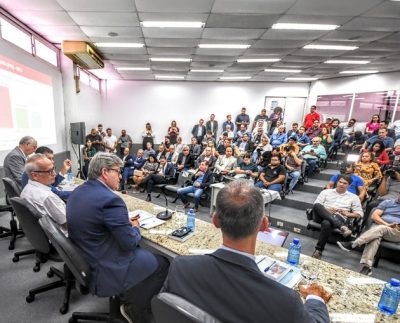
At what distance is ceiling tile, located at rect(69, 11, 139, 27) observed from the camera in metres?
3.58

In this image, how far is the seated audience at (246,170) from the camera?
15.4 feet

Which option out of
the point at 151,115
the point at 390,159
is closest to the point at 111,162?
the point at 390,159

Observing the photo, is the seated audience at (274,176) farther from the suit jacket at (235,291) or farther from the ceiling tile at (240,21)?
the suit jacket at (235,291)

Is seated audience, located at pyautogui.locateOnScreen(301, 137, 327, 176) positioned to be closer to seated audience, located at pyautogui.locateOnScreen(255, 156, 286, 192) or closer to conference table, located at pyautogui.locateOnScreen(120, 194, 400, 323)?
seated audience, located at pyautogui.locateOnScreen(255, 156, 286, 192)

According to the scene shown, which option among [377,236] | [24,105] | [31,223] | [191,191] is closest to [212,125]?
[191,191]

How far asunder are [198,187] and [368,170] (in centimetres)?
313

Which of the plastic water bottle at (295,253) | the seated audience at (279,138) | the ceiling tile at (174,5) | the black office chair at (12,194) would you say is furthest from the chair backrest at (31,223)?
the seated audience at (279,138)

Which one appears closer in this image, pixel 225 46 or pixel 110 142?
pixel 225 46

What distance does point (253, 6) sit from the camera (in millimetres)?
3299

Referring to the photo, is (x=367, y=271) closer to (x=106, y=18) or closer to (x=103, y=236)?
(x=103, y=236)

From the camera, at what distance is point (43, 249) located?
1810 mm

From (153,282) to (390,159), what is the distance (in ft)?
17.8

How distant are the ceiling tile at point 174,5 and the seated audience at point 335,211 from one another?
324 cm

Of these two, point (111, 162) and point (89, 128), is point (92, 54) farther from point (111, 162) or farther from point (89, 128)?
point (111, 162)
